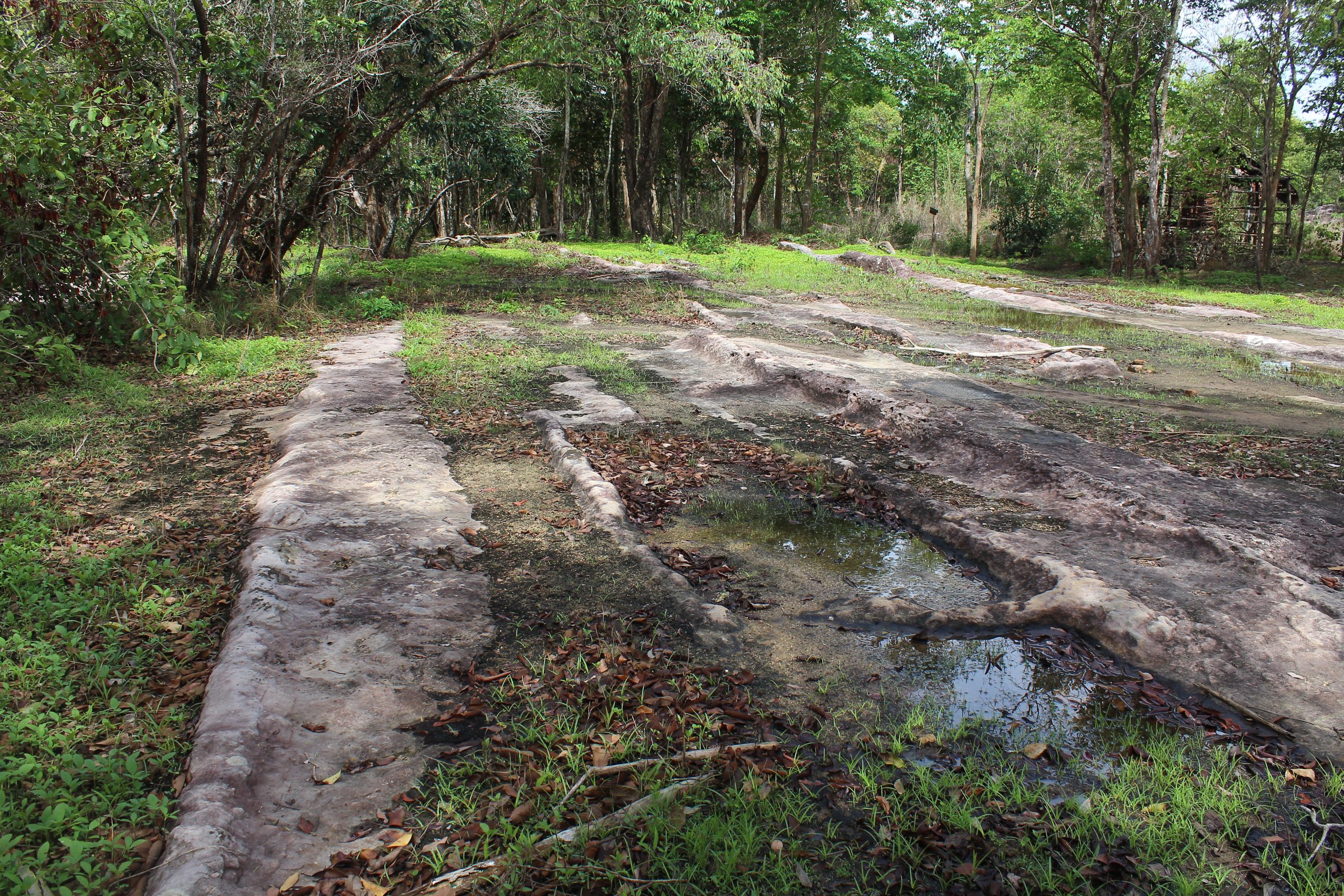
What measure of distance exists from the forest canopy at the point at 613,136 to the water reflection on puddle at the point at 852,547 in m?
4.78

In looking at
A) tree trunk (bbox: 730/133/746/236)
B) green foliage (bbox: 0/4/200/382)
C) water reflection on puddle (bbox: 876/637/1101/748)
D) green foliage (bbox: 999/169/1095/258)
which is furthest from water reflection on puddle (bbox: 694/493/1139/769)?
green foliage (bbox: 999/169/1095/258)

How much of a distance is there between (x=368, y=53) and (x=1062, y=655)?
34.4 ft

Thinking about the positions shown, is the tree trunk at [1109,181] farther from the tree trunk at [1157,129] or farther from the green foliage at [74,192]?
Result: the green foliage at [74,192]

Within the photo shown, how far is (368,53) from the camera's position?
10422 millimetres

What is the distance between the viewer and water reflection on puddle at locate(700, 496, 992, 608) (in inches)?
179

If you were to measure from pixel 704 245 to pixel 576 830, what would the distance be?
2362 centimetres

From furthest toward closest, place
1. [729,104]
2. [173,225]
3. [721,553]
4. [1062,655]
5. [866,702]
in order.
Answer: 1. [729,104]
2. [173,225]
3. [721,553]
4. [1062,655]
5. [866,702]

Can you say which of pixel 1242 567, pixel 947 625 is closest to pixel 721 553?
pixel 947 625

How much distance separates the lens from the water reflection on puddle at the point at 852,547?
4.55 m

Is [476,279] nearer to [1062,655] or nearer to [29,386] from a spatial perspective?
[29,386]

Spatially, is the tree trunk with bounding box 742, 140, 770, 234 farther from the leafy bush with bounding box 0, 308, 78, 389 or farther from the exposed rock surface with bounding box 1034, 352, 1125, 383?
the leafy bush with bounding box 0, 308, 78, 389

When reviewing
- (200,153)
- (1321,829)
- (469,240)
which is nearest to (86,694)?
(1321,829)

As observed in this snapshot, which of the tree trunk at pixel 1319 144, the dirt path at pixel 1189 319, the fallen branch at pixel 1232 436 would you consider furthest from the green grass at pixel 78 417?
the tree trunk at pixel 1319 144

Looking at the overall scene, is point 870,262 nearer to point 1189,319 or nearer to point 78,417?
point 1189,319
